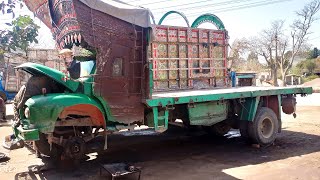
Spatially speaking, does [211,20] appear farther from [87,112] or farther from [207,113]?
[87,112]

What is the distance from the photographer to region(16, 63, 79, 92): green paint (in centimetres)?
570

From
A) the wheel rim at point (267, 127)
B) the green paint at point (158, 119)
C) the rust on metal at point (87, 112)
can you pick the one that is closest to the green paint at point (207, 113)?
the green paint at point (158, 119)

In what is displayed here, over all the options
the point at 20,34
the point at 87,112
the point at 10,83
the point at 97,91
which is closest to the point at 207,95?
the point at 97,91

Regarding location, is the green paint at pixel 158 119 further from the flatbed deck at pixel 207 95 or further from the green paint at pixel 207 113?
the green paint at pixel 207 113

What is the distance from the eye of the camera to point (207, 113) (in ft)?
24.0

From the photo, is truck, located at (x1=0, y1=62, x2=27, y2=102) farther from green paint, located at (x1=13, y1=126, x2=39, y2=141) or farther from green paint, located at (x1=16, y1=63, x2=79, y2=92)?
green paint, located at (x1=13, y1=126, x2=39, y2=141)

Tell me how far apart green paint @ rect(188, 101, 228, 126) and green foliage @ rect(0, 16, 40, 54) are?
153 inches

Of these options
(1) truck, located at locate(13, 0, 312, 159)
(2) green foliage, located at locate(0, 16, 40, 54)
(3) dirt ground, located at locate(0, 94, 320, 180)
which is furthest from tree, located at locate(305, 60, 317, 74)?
(2) green foliage, located at locate(0, 16, 40, 54)

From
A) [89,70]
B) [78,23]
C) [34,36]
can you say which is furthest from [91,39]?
[34,36]

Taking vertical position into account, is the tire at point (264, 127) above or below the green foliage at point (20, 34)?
below

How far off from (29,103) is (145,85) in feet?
6.86

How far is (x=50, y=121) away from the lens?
5.28m

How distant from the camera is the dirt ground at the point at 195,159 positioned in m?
5.90

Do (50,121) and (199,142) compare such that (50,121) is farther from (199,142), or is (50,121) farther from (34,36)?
(199,142)
